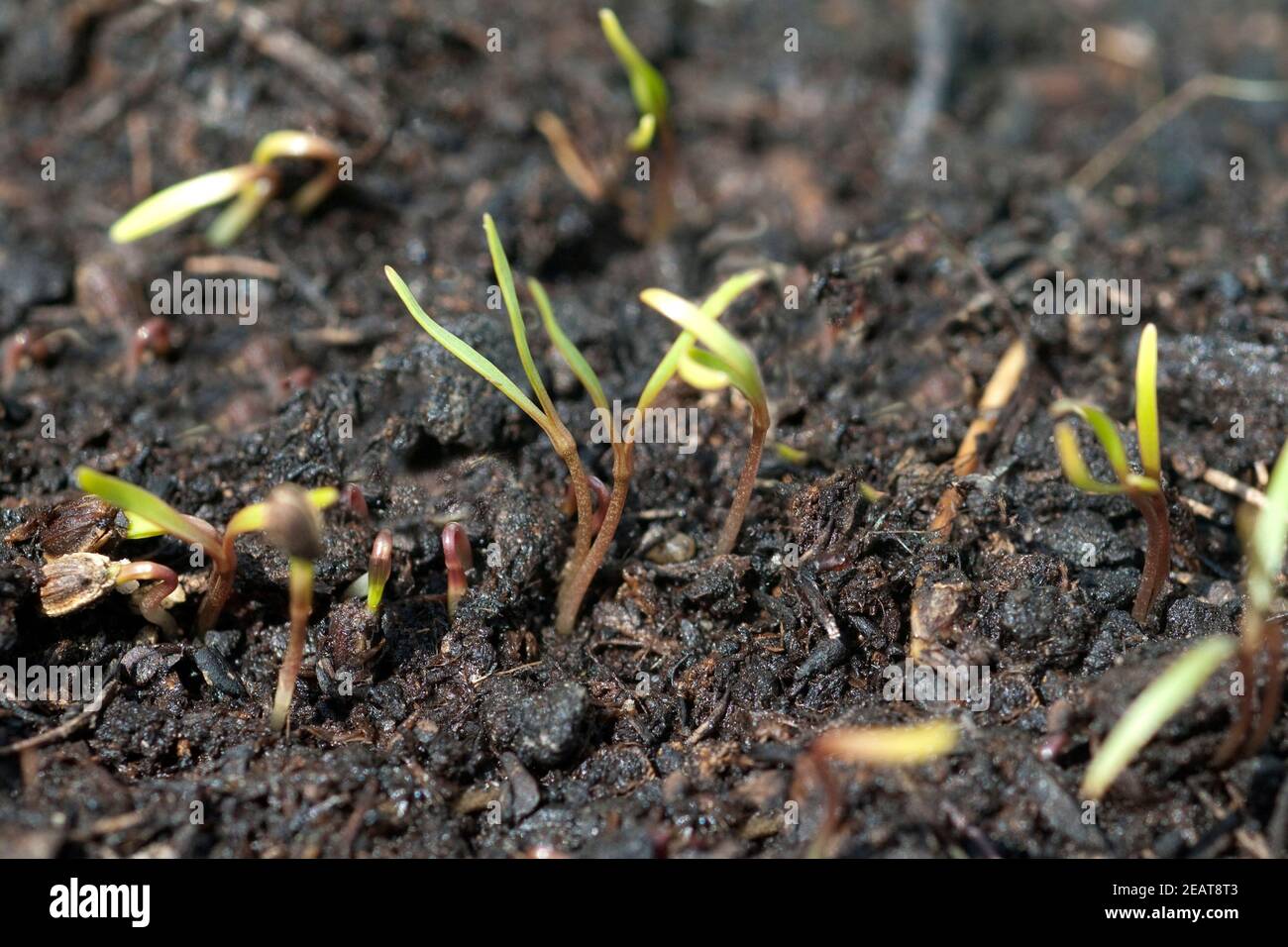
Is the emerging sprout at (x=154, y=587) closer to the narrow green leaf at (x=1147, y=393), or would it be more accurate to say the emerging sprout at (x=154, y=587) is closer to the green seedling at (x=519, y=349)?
the green seedling at (x=519, y=349)

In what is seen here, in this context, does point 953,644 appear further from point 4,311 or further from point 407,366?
point 4,311

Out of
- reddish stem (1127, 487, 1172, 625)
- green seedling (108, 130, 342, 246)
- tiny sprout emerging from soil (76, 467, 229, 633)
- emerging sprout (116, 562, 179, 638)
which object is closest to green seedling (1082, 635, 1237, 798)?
reddish stem (1127, 487, 1172, 625)

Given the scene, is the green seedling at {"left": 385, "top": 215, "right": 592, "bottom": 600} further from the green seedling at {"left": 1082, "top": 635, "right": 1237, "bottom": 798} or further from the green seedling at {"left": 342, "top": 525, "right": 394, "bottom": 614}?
the green seedling at {"left": 1082, "top": 635, "right": 1237, "bottom": 798}

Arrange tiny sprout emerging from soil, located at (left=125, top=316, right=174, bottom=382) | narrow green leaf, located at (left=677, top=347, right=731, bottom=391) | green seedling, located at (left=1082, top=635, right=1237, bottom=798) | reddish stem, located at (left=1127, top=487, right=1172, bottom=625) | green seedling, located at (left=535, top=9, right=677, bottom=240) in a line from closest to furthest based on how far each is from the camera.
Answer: green seedling, located at (left=1082, top=635, right=1237, bottom=798) < reddish stem, located at (left=1127, top=487, right=1172, bottom=625) < narrow green leaf, located at (left=677, top=347, right=731, bottom=391) < tiny sprout emerging from soil, located at (left=125, top=316, right=174, bottom=382) < green seedling, located at (left=535, top=9, right=677, bottom=240)

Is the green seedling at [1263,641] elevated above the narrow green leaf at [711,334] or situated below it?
below

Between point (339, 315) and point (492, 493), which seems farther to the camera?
point (339, 315)

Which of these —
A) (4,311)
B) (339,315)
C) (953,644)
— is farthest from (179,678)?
(953,644)

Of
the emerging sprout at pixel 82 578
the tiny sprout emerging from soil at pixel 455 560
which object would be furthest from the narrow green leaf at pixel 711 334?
the emerging sprout at pixel 82 578
